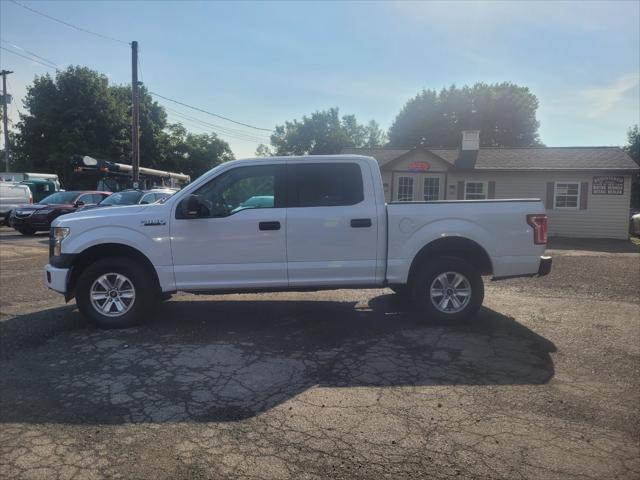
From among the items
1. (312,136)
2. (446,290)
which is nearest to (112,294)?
(446,290)

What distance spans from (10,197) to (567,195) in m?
24.3

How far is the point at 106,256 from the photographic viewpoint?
Answer: 230 inches

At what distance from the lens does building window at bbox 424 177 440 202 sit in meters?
21.0

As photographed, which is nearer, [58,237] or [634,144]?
[58,237]

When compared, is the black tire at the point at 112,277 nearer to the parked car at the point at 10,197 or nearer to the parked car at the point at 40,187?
the parked car at the point at 10,197

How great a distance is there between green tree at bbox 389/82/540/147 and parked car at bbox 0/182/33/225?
40075mm

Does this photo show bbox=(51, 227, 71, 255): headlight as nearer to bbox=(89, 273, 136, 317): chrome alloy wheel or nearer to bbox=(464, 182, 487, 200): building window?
bbox=(89, 273, 136, 317): chrome alloy wheel

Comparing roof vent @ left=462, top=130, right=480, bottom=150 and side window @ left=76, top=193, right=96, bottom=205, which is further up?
roof vent @ left=462, top=130, right=480, bottom=150

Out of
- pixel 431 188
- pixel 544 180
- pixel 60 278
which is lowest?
pixel 60 278

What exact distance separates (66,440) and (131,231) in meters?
2.94

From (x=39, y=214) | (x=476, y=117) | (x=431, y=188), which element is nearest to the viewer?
(x=39, y=214)

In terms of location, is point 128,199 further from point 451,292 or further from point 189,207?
point 451,292

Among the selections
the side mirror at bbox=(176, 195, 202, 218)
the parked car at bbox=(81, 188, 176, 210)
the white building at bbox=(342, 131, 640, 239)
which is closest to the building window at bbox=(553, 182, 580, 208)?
the white building at bbox=(342, 131, 640, 239)

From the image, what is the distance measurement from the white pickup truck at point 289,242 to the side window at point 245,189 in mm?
12
